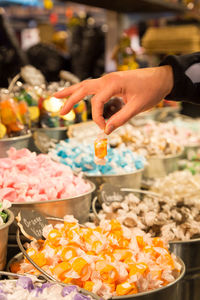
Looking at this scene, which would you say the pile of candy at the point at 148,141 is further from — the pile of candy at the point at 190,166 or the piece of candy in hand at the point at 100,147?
the piece of candy in hand at the point at 100,147

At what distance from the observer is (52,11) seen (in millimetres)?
12711

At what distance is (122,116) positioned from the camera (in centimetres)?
132

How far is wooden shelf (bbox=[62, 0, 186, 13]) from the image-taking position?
3765mm

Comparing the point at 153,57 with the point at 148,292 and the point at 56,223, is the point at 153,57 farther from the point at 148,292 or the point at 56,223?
the point at 148,292

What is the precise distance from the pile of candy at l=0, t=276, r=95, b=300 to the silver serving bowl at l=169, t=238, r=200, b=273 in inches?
22.9

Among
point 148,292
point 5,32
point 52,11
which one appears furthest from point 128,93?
point 52,11

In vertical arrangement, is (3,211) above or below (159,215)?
above

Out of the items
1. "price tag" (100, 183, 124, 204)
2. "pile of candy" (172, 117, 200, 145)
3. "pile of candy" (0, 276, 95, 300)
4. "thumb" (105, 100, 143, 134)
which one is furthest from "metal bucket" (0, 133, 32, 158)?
"pile of candy" (172, 117, 200, 145)

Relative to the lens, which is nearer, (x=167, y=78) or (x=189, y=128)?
(x=167, y=78)

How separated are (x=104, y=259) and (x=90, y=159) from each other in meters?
0.83

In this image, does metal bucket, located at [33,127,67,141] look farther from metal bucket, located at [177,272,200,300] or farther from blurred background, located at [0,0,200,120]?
blurred background, located at [0,0,200,120]

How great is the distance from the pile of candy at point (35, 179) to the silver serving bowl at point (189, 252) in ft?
1.38

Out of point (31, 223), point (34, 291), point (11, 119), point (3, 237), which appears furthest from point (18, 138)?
point (34, 291)

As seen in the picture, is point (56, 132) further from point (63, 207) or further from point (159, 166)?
point (63, 207)
